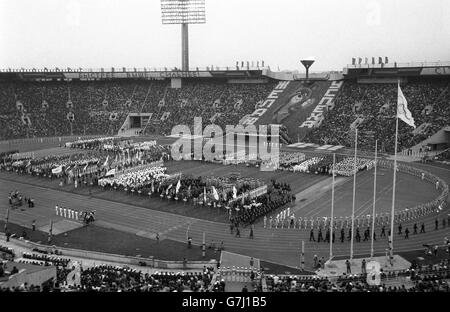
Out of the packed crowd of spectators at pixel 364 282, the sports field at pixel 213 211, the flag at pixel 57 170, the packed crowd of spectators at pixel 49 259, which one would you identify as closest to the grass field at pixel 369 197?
the sports field at pixel 213 211

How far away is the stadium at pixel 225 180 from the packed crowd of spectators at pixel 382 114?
0.24 meters

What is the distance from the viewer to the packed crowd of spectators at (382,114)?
55.2 meters

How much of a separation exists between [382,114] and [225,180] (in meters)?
31.0

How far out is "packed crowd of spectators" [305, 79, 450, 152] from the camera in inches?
2173

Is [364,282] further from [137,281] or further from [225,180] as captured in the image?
[225,180]

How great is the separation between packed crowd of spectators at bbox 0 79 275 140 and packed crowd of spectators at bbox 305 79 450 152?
1314cm

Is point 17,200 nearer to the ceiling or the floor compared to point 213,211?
nearer to the ceiling

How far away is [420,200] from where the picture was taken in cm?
3388

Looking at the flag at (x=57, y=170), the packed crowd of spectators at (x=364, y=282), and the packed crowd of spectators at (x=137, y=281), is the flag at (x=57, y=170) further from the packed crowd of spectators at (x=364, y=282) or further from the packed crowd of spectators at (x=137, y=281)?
the packed crowd of spectators at (x=364, y=282)

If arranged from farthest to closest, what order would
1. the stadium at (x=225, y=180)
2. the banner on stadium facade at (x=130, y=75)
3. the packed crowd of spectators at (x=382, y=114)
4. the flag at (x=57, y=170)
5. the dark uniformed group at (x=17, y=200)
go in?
the banner on stadium facade at (x=130, y=75) → the packed crowd of spectators at (x=382, y=114) → the flag at (x=57, y=170) → the dark uniformed group at (x=17, y=200) → the stadium at (x=225, y=180)

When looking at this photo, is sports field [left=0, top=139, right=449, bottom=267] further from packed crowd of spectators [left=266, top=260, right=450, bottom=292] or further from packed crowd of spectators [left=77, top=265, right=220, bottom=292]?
packed crowd of spectators [left=77, top=265, right=220, bottom=292]

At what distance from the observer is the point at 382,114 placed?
6075 cm

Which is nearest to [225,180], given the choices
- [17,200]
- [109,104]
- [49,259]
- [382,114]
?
[17,200]

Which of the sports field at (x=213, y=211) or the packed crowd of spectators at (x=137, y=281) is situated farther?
the sports field at (x=213, y=211)
